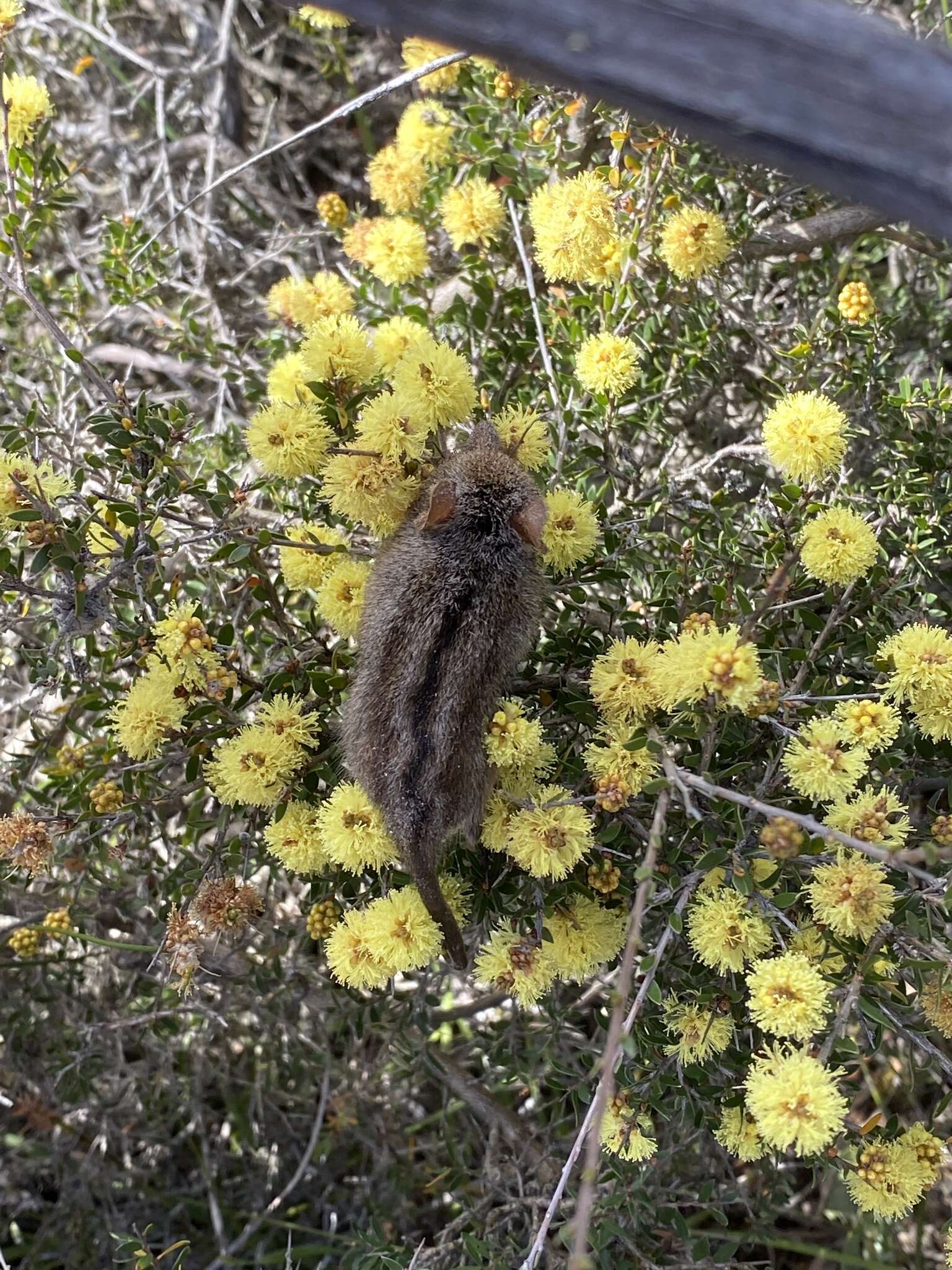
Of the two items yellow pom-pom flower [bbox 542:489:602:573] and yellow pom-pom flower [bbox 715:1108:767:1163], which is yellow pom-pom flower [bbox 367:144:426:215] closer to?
yellow pom-pom flower [bbox 542:489:602:573]

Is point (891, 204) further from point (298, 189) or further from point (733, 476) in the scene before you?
point (298, 189)

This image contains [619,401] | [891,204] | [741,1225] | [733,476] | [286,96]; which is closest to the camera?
[891,204]

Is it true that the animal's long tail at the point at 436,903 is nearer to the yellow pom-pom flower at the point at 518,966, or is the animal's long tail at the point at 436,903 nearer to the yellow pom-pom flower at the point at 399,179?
the yellow pom-pom flower at the point at 518,966

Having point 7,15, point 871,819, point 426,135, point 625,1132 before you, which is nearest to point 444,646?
point 871,819

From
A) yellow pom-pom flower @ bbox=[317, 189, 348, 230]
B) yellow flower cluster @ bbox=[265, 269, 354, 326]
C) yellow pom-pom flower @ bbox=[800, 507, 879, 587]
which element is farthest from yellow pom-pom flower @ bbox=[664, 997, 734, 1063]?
yellow pom-pom flower @ bbox=[317, 189, 348, 230]

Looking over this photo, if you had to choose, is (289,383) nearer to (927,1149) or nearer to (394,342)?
(394,342)

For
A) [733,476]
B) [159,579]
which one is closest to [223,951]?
[159,579]

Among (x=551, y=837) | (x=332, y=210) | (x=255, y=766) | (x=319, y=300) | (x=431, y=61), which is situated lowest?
(x=255, y=766)
